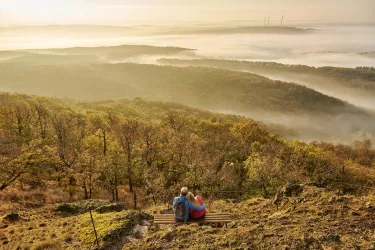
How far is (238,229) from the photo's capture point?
49.3 ft

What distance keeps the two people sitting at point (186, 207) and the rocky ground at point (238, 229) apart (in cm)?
65

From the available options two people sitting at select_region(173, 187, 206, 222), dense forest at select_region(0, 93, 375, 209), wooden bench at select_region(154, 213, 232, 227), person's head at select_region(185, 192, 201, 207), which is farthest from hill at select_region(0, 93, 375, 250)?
person's head at select_region(185, 192, 201, 207)

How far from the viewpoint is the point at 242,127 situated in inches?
2889

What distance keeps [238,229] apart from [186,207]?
308cm

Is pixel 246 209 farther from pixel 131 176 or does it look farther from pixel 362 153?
pixel 362 153

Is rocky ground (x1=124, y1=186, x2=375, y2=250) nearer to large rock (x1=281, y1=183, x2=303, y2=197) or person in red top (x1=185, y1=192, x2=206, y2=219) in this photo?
person in red top (x1=185, y1=192, x2=206, y2=219)

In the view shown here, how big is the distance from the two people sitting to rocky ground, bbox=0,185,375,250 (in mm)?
652

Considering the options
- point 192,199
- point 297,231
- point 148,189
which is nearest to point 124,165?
point 148,189

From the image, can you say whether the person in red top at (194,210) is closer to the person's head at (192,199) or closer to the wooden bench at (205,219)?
the person's head at (192,199)

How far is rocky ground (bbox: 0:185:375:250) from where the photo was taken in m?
13.3

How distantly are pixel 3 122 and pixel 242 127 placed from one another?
5090cm

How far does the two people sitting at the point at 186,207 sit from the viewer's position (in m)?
16.2

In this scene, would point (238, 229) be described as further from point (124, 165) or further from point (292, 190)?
→ point (124, 165)

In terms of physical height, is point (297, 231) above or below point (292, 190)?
above
